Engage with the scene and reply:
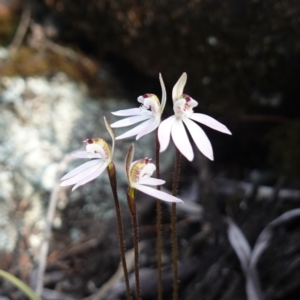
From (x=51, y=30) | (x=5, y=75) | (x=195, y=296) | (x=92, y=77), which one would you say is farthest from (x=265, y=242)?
(x=51, y=30)

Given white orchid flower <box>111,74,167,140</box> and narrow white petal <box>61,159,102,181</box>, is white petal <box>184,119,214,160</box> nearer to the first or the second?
white orchid flower <box>111,74,167,140</box>

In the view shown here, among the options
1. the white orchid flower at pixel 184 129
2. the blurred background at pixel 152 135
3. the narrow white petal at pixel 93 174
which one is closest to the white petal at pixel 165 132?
the white orchid flower at pixel 184 129

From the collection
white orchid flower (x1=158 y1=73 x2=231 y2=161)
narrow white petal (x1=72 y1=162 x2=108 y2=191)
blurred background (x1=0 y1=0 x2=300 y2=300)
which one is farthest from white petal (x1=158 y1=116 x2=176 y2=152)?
blurred background (x1=0 y1=0 x2=300 y2=300)

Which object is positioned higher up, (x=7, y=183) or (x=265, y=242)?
(x=7, y=183)

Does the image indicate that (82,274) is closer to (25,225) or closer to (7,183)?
(25,225)

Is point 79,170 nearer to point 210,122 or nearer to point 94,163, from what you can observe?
point 94,163

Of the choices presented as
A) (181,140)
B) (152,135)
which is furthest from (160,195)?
(152,135)

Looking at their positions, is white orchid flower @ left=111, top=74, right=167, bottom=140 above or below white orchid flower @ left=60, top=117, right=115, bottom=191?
above
